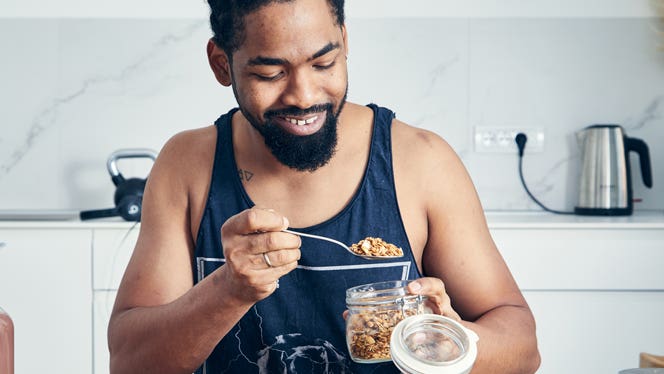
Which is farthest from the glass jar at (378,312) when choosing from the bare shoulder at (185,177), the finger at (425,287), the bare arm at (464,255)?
the bare shoulder at (185,177)

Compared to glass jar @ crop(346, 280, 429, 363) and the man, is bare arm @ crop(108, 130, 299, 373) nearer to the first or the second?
the man

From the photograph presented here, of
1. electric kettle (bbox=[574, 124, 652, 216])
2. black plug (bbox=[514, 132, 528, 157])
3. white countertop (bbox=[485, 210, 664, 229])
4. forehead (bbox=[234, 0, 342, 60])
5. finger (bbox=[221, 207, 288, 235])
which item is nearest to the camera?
finger (bbox=[221, 207, 288, 235])

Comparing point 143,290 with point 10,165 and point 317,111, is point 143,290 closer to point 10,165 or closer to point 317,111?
point 317,111

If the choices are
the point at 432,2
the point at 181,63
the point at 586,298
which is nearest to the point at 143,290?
the point at 586,298

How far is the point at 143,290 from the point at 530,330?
63 centimetres

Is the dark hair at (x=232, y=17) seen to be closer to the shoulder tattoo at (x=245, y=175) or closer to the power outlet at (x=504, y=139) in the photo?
the shoulder tattoo at (x=245, y=175)

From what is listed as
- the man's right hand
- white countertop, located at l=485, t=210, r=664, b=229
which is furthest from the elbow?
Result: white countertop, located at l=485, t=210, r=664, b=229

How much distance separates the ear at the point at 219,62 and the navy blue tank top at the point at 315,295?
222 mm

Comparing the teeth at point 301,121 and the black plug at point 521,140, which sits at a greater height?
the black plug at point 521,140

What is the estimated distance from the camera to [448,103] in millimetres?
2844

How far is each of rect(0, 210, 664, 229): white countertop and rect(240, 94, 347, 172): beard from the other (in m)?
1.14

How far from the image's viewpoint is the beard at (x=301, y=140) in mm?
1173

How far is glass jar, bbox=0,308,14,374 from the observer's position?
81 centimetres

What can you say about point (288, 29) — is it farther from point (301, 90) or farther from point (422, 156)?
point (422, 156)
